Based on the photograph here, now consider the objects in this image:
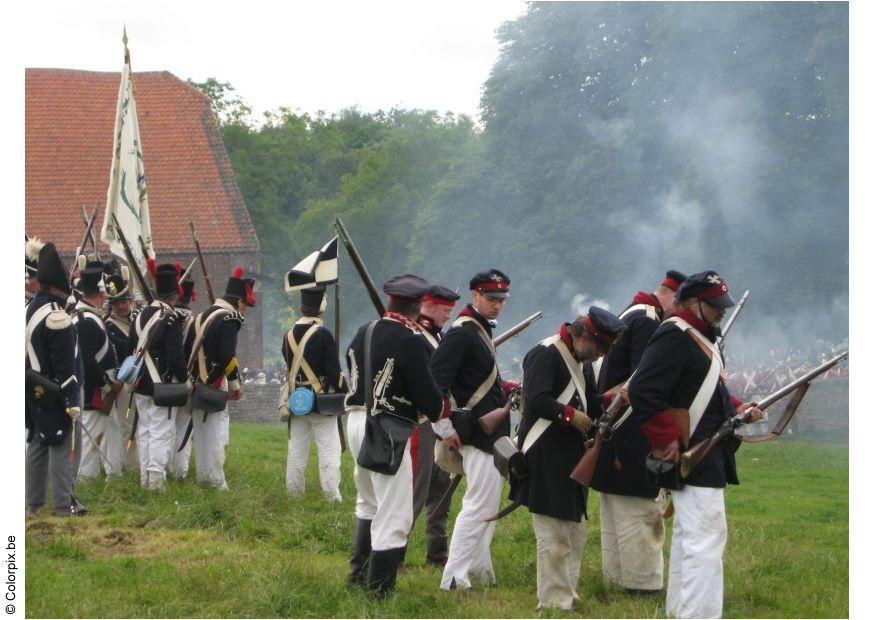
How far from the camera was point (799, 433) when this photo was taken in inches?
871

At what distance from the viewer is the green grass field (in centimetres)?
748

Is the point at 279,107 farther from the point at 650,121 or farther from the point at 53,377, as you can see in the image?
the point at 53,377

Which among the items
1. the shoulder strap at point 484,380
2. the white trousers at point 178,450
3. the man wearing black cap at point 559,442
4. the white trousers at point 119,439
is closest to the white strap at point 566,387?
the man wearing black cap at point 559,442

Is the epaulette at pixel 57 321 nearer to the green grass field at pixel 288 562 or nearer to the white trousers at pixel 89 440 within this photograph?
the green grass field at pixel 288 562

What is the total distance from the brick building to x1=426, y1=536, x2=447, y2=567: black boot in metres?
26.0

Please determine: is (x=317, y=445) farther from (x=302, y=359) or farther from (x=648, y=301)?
(x=648, y=301)

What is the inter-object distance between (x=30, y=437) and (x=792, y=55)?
2442 centimetres

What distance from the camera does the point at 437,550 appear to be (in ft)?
30.1

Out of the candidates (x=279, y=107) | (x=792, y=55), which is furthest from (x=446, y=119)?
(x=792, y=55)

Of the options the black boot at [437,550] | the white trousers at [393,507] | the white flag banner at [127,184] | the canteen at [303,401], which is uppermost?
the white flag banner at [127,184]

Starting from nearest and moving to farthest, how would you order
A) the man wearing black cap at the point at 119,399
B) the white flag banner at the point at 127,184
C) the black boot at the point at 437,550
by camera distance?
the black boot at the point at 437,550
the man wearing black cap at the point at 119,399
the white flag banner at the point at 127,184

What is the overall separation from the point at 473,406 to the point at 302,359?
4.13 m

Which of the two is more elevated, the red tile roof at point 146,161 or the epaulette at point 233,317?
the red tile roof at point 146,161

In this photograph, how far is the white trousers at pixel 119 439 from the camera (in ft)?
43.0
